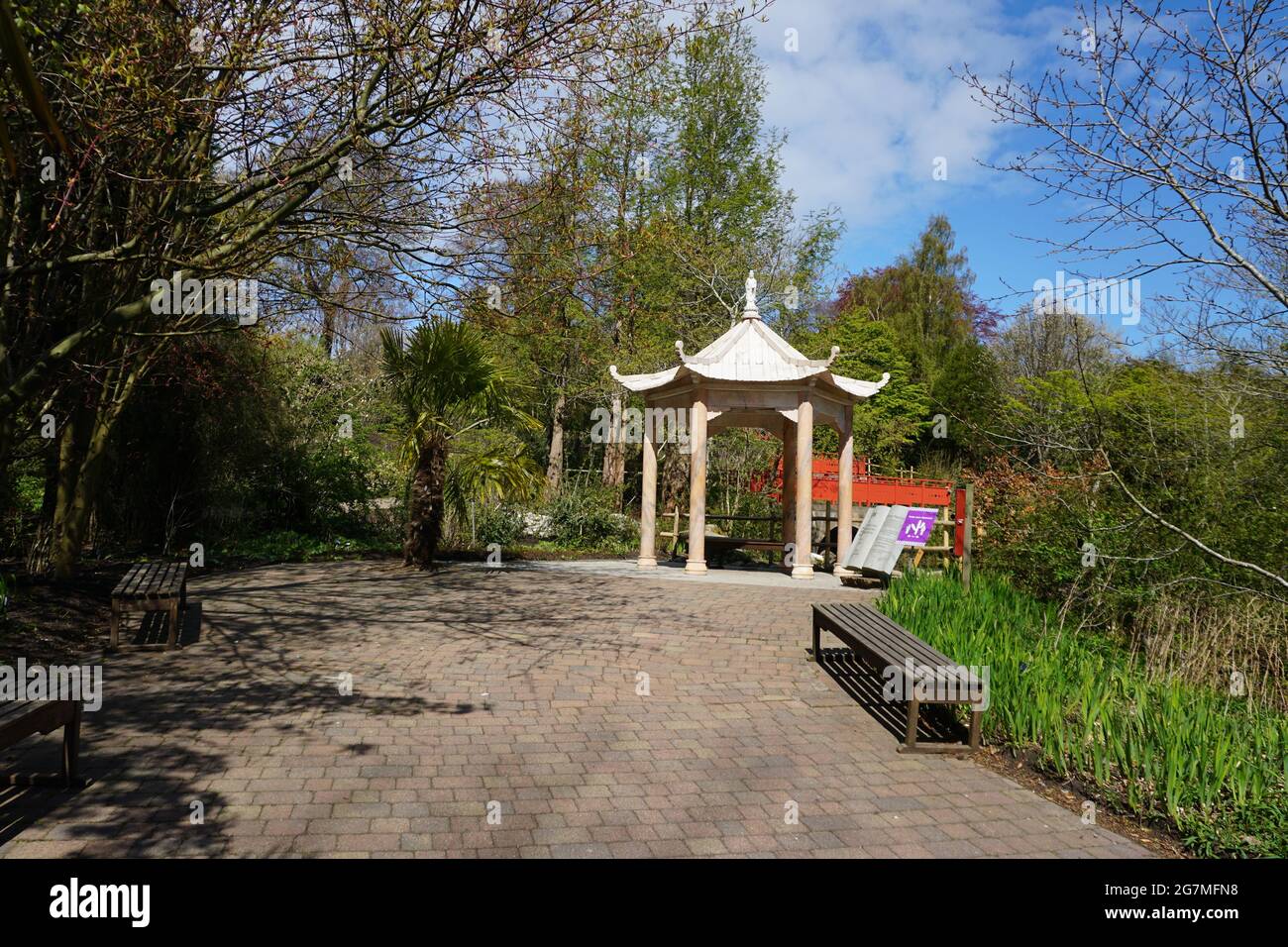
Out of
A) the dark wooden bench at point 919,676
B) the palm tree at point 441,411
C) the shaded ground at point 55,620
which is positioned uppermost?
the palm tree at point 441,411

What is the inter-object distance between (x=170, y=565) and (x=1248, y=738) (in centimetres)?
918

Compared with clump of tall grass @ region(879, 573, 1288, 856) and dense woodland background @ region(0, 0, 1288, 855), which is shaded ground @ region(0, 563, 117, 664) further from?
clump of tall grass @ region(879, 573, 1288, 856)

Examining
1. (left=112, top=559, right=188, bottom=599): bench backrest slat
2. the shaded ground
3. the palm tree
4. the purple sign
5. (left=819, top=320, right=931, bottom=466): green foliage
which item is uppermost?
(left=819, top=320, right=931, bottom=466): green foliage

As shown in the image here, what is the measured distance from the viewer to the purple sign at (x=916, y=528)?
11.0 metres

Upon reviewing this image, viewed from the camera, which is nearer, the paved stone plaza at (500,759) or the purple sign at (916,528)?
the paved stone plaza at (500,759)

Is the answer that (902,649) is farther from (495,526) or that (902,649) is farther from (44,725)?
(495,526)

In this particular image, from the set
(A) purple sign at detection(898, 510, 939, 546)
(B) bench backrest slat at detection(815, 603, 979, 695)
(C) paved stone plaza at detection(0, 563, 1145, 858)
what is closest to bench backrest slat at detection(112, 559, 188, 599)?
(C) paved stone plaza at detection(0, 563, 1145, 858)

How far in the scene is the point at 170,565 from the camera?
8266 mm

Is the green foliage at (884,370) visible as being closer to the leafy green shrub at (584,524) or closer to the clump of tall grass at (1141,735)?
the leafy green shrub at (584,524)

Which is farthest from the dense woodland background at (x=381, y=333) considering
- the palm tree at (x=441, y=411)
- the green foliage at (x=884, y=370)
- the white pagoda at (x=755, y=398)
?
the green foliage at (x=884, y=370)

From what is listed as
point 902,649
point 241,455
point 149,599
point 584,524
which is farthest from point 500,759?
point 584,524

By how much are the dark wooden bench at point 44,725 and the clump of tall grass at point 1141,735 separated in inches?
204

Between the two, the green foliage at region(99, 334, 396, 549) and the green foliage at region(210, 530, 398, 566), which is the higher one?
the green foliage at region(99, 334, 396, 549)

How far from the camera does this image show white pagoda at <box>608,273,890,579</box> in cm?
1261
